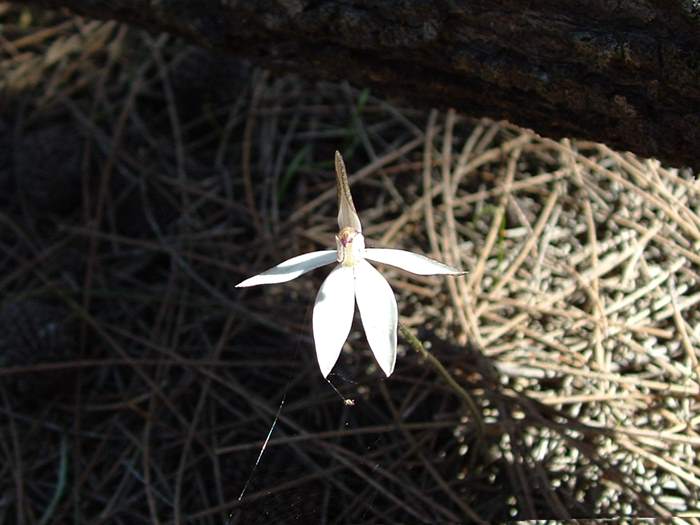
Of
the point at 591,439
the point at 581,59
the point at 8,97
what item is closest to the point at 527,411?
the point at 591,439

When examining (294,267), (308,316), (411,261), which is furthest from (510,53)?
(308,316)

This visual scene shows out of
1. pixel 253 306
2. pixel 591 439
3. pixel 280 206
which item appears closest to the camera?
pixel 591 439

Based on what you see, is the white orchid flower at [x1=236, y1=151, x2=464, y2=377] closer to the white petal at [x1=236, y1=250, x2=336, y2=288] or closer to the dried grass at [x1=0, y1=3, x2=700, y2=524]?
the white petal at [x1=236, y1=250, x2=336, y2=288]

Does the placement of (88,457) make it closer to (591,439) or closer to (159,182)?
(159,182)

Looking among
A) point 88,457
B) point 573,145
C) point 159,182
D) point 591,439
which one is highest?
point 573,145

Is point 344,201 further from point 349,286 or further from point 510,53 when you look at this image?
point 510,53

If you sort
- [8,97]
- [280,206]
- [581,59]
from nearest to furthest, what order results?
[581,59] < [280,206] < [8,97]

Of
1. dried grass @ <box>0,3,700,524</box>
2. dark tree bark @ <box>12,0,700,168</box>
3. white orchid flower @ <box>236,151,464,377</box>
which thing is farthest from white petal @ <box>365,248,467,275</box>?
dark tree bark @ <box>12,0,700,168</box>

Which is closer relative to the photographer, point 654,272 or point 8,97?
point 654,272
